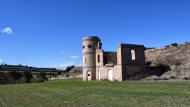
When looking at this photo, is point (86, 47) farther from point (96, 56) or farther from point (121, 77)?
point (121, 77)

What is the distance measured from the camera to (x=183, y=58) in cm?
5031

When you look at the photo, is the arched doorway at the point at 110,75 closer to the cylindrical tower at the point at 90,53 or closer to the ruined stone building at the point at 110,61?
the ruined stone building at the point at 110,61

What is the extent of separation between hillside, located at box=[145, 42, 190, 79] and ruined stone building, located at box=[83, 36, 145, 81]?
3.61m

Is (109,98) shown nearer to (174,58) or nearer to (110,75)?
(174,58)

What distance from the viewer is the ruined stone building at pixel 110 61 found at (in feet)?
173

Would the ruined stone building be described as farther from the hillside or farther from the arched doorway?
the hillside

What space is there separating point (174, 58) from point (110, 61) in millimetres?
12102

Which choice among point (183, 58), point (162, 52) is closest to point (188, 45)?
point (183, 58)

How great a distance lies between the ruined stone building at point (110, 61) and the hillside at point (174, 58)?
361cm

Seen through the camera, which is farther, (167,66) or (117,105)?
(167,66)

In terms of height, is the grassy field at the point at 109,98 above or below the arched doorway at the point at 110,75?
below

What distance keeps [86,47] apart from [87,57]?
1.77m

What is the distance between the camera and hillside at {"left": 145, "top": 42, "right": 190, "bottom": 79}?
147 feet

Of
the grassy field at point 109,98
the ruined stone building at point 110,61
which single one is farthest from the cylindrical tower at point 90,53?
the grassy field at point 109,98
